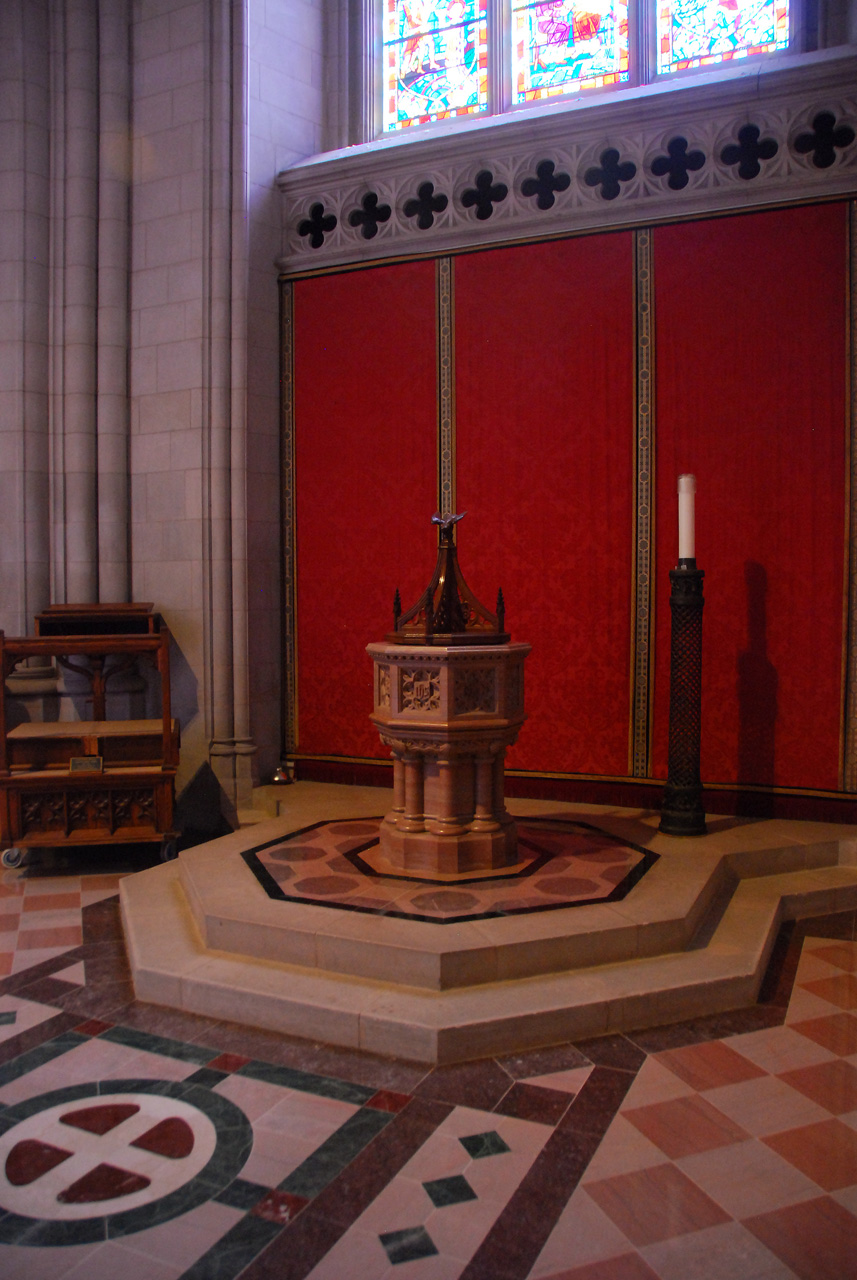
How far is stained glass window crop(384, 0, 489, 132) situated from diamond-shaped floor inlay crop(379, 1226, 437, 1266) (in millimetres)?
6435

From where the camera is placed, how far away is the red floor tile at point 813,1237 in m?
2.11

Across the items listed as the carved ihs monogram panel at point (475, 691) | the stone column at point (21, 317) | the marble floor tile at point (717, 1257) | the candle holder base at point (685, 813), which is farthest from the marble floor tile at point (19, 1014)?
the stone column at point (21, 317)

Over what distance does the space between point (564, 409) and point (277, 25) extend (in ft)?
10.4

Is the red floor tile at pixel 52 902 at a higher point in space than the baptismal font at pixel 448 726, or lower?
lower

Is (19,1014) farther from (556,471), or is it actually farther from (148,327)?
(148,327)

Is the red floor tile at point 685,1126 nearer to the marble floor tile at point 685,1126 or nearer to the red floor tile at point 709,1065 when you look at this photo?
the marble floor tile at point 685,1126

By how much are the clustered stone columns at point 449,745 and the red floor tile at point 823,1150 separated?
179 cm

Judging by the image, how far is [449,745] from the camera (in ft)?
13.3

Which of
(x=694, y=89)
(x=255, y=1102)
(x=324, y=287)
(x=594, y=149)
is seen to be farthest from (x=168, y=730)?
(x=694, y=89)

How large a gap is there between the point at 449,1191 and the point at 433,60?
6.76 m

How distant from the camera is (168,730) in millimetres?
5199

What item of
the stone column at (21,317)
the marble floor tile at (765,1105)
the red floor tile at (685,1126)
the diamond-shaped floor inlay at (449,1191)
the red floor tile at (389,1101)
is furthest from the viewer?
the stone column at (21,317)

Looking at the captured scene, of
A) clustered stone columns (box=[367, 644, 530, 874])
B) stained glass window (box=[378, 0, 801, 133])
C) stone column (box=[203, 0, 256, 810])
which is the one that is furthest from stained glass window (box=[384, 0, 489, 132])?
clustered stone columns (box=[367, 644, 530, 874])

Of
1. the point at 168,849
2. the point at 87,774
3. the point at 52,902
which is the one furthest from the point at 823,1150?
the point at 87,774
